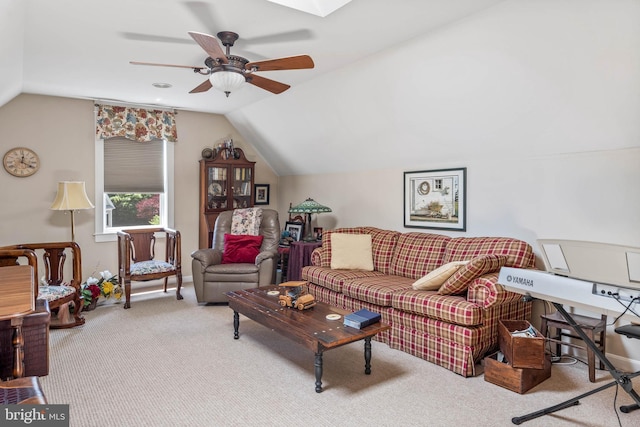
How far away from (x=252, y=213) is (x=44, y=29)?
292 cm

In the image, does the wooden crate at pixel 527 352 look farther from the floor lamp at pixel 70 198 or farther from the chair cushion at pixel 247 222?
the floor lamp at pixel 70 198

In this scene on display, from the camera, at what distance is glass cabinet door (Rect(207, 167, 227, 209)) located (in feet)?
19.1

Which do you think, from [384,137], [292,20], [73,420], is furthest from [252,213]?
[73,420]

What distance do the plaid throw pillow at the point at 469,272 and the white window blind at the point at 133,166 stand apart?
429 cm

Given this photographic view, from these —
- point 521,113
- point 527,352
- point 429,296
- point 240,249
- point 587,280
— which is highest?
point 521,113

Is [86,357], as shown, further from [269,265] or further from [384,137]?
[384,137]

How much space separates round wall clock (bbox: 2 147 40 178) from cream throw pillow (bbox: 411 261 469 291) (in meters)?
4.61

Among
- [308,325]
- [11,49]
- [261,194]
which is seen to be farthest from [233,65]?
[261,194]

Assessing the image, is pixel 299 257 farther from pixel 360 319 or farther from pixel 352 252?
pixel 360 319

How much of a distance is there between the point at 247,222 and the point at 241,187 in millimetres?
1093

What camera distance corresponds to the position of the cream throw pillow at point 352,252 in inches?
168

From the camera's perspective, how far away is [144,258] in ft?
17.2

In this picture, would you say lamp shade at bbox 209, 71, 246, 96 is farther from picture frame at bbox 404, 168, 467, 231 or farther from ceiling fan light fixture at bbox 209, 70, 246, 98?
picture frame at bbox 404, 168, 467, 231

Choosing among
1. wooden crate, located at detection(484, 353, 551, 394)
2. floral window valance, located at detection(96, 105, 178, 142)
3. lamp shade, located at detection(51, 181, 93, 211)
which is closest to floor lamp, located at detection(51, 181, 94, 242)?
lamp shade, located at detection(51, 181, 93, 211)
